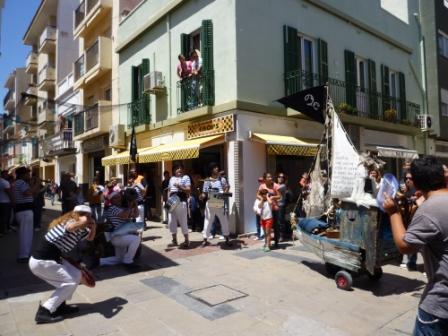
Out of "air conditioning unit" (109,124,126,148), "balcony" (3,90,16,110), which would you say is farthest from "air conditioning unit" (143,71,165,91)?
"balcony" (3,90,16,110)

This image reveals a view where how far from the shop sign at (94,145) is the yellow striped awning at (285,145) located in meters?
9.64

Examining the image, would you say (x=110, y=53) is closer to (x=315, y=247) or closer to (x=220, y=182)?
(x=220, y=182)

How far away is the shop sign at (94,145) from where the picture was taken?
17516 mm

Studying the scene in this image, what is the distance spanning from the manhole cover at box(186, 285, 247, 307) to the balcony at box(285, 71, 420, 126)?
7447 millimetres

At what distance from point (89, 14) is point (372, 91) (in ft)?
44.6

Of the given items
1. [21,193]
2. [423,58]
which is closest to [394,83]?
[423,58]

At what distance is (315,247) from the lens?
6043 mm

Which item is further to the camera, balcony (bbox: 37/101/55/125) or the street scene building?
balcony (bbox: 37/101/55/125)

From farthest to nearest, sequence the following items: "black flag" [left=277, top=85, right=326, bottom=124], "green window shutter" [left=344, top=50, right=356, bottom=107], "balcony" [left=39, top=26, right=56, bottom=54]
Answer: "balcony" [left=39, top=26, right=56, bottom=54] < "green window shutter" [left=344, top=50, right=356, bottom=107] < "black flag" [left=277, top=85, right=326, bottom=124]

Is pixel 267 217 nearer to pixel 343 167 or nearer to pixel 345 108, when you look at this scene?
pixel 343 167

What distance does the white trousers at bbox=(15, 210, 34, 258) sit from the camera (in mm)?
7284

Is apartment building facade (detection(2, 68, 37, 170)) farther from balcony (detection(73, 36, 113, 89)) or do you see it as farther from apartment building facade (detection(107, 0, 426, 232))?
apartment building facade (detection(107, 0, 426, 232))

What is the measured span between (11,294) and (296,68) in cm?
953

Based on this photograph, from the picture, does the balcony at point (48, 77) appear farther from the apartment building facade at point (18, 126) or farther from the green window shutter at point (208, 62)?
the green window shutter at point (208, 62)
